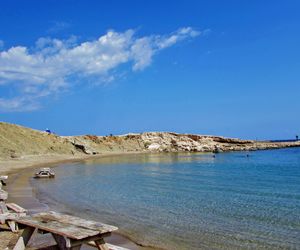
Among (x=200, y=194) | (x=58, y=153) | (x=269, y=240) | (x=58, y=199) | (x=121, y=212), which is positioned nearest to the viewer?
(x=269, y=240)

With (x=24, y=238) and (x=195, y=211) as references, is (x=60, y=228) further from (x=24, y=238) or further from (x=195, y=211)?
(x=195, y=211)

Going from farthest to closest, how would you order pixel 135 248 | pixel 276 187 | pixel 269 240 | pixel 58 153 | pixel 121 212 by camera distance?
1. pixel 58 153
2. pixel 276 187
3. pixel 121 212
4. pixel 269 240
5. pixel 135 248

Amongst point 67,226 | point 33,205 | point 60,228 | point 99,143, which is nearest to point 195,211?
point 33,205

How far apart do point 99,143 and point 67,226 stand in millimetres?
94343

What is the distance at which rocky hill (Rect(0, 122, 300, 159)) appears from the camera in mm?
66688

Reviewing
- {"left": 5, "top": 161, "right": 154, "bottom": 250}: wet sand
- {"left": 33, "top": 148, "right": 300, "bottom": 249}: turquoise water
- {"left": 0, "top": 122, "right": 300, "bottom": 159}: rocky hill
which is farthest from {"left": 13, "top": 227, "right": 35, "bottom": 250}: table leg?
{"left": 0, "top": 122, "right": 300, "bottom": 159}: rocky hill

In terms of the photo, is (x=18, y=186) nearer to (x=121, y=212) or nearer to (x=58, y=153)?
(x=121, y=212)

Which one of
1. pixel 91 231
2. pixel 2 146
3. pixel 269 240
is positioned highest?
pixel 2 146

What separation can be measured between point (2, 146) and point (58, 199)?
42.3 metres

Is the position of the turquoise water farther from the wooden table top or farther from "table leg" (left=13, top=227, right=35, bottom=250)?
the wooden table top

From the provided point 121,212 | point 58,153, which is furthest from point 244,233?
point 58,153

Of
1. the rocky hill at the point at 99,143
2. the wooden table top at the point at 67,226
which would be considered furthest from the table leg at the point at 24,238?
the rocky hill at the point at 99,143

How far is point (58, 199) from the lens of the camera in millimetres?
21781

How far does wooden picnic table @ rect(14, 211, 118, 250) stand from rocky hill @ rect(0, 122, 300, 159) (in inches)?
1904
